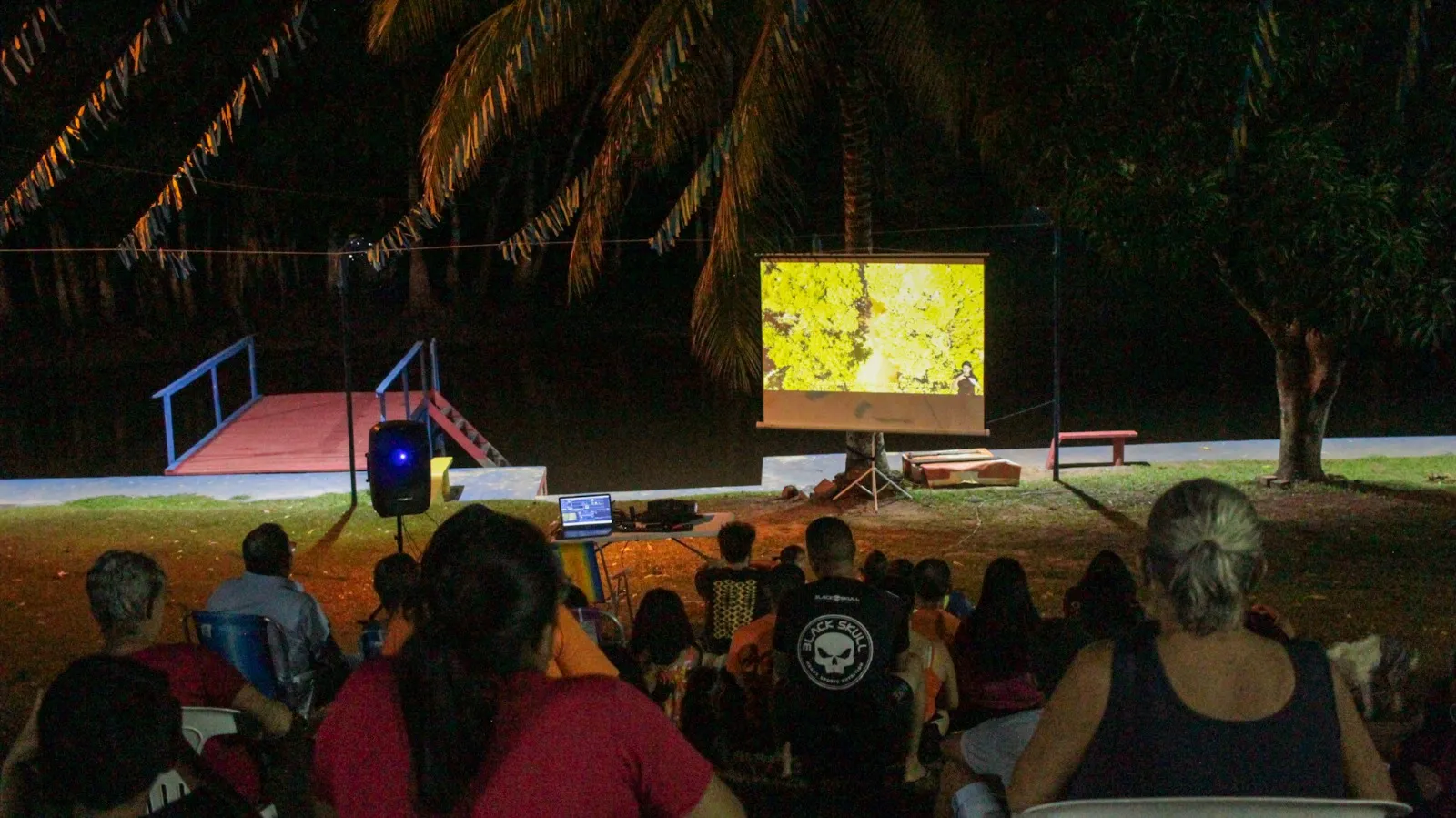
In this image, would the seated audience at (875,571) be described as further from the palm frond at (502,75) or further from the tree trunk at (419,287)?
the tree trunk at (419,287)

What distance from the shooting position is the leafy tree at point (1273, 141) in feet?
25.3

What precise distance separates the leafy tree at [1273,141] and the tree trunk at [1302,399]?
4.51m

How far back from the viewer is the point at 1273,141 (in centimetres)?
885

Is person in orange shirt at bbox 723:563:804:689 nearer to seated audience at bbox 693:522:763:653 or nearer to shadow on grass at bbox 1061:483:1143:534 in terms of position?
seated audience at bbox 693:522:763:653

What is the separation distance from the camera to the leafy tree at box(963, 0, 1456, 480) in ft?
25.3

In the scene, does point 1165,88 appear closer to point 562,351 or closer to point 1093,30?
point 1093,30

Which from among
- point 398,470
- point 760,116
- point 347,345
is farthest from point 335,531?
point 760,116

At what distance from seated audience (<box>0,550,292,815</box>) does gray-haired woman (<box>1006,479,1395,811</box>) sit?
232 cm

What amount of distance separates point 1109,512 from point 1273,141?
532 cm

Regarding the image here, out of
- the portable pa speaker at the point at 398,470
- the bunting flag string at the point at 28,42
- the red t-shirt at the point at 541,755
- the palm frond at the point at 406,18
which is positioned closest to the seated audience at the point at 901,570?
the red t-shirt at the point at 541,755

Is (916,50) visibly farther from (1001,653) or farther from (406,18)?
(1001,653)

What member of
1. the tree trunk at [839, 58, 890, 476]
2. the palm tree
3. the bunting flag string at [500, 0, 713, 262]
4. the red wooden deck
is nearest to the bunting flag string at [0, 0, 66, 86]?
the palm tree

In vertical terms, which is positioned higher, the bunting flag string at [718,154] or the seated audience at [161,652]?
the bunting flag string at [718,154]

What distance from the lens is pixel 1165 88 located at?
8602 millimetres
